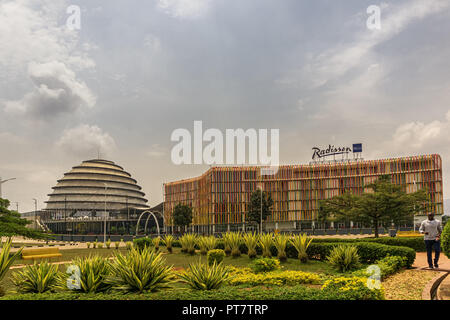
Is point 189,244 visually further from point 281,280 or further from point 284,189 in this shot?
point 284,189

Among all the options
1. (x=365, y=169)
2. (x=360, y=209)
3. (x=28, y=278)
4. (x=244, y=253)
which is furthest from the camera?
(x=365, y=169)

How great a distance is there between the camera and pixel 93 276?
9945 millimetres

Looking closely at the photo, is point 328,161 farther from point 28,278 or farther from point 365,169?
point 28,278

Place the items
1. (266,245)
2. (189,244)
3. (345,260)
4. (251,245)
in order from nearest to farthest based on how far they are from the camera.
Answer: (345,260) < (266,245) < (251,245) < (189,244)

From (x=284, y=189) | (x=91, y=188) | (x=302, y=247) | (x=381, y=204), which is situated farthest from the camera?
(x=91, y=188)

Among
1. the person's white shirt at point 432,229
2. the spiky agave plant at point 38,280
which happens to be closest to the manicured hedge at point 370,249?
the person's white shirt at point 432,229

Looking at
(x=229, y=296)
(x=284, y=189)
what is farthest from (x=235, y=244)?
(x=284, y=189)

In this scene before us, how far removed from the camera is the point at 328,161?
98688 mm

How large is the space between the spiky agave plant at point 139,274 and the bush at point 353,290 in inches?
166

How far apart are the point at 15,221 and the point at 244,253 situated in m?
16.3

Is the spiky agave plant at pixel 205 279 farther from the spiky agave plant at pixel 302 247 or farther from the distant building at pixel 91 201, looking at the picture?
the distant building at pixel 91 201

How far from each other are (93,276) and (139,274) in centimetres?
126

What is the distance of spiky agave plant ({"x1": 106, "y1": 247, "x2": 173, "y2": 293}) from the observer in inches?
381
